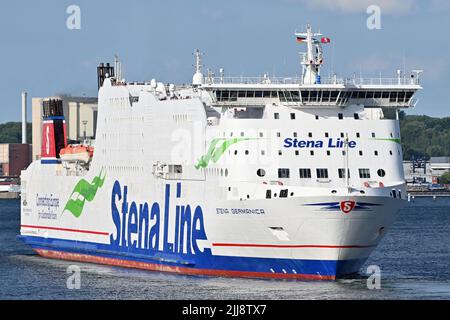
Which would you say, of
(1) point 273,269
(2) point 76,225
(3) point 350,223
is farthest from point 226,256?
(2) point 76,225

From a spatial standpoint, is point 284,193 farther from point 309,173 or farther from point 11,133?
point 11,133

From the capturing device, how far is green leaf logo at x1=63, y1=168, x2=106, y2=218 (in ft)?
180

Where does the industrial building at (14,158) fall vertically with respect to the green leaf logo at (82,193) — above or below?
above

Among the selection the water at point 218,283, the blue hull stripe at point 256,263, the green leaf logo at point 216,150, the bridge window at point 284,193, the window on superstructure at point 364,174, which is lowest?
the water at point 218,283

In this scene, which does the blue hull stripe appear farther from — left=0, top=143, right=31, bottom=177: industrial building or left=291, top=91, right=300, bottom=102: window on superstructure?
left=0, top=143, right=31, bottom=177: industrial building

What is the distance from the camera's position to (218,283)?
144ft

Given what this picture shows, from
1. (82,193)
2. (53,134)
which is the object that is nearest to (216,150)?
(82,193)

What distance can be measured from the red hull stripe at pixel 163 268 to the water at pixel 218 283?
1.17 feet

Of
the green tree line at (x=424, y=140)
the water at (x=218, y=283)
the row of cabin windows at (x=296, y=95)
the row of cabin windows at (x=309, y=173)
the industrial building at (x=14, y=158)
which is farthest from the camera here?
the green tree line at (x=424, y=140)

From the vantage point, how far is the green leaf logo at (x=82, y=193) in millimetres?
54875

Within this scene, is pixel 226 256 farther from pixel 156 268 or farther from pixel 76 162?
pixel 76 162

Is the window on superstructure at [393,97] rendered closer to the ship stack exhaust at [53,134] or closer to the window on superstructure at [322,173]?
the window on superstructure at [322,173]

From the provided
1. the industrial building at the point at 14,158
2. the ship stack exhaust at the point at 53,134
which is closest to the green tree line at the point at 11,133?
the industrial building at the point at 14,158

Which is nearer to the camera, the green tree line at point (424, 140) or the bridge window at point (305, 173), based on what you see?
the bridge window at point (305, 173)
